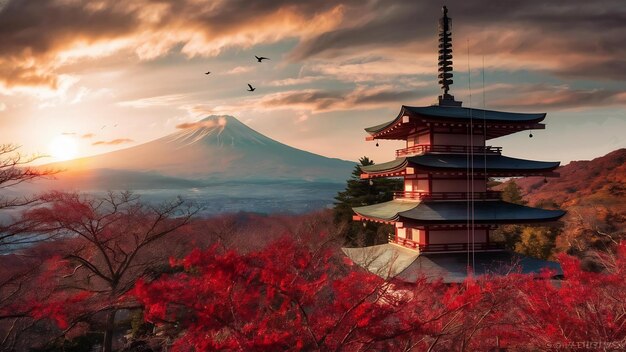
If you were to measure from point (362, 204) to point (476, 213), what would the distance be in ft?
53.5

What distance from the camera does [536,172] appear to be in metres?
15.9

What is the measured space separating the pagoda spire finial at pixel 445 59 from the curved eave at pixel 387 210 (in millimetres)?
4697

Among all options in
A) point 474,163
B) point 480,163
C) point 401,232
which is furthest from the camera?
point 401,232

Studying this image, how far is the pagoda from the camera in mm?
14648

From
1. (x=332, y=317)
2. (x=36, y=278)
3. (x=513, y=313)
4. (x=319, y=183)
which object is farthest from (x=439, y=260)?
(x=319, y=183)

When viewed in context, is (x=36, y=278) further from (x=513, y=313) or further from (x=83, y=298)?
(x=513, y=313)

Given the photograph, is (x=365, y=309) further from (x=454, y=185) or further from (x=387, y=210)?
(x=454, y=185)

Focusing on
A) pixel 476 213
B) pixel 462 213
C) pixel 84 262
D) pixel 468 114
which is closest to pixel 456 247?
pixel 462 213

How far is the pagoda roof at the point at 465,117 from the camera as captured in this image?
1493 cm

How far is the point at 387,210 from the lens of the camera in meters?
16.8

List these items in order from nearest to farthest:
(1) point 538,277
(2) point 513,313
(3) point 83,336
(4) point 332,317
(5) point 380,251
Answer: (4) point 332,317, (2) point 513,313, (1) point 538,277, (5) point 380,251, (3) point 83,336

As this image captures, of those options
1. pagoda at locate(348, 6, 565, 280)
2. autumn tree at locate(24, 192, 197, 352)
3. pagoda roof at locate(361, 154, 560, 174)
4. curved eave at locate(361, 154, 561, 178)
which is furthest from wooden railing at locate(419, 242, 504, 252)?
autumn tree at locate(24, 192, 197, 352)

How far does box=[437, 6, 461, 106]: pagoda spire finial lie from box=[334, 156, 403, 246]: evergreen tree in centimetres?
1232

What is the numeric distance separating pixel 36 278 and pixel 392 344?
14868mm
